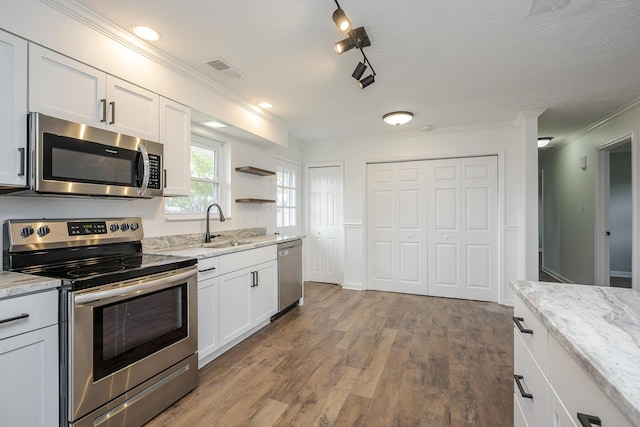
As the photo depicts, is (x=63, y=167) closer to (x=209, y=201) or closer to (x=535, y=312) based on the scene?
(x=209, y=201)

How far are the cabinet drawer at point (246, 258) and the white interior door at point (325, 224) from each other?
6.44 feet

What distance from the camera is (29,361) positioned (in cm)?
133

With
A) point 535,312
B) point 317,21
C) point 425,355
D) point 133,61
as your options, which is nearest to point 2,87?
point 133,61

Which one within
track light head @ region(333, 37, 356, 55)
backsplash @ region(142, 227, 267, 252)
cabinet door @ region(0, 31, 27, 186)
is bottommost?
backsplash @ region(142, 227, 267, 252)

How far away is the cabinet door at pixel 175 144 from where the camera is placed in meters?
2.41

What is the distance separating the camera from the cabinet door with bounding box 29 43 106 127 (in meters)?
1.64

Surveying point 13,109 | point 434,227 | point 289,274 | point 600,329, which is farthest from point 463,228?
point 13,109

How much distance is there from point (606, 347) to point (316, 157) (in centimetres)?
480

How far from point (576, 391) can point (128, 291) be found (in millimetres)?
1925

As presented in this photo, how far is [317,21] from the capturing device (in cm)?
195

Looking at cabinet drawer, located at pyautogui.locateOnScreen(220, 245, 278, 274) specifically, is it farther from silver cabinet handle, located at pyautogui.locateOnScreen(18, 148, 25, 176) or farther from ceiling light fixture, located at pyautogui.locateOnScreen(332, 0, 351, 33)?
ceiling light fixture, located at pyautogui.locateOnScreen(332, 0, 351, 33)

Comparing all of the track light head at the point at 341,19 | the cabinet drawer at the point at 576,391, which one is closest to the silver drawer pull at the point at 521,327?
the cabinet drawer at the point at 576,391

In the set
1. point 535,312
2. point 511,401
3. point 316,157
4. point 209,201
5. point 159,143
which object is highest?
point 316,157

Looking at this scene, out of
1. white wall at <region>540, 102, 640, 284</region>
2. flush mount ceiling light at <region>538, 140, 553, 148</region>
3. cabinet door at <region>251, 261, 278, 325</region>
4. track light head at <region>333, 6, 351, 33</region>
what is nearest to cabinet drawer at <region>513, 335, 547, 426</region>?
track light head at <region>333, 6, 351, 33</region>
